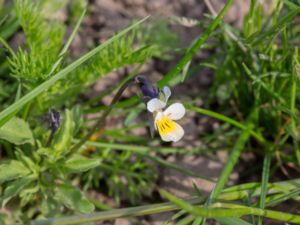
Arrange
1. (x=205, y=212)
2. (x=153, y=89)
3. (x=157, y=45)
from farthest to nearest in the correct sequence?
(x=157, y=45), (x=153, y=89), (x=205, y=212)

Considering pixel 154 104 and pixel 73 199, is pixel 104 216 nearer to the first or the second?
pixel 73 199

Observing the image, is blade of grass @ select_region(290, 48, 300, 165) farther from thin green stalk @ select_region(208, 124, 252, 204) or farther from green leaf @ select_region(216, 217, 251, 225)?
green leaf @ select_region(216, 217, 251, 225)

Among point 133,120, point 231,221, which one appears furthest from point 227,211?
point 133,120

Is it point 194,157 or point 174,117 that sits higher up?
point 174,117

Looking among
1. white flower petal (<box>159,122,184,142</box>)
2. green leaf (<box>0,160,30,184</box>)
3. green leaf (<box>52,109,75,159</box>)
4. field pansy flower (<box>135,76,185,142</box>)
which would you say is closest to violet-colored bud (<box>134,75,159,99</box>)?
field pansy flower (<box>135,76,185,142</box>)

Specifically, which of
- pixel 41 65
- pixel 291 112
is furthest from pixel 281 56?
pixel 41 65

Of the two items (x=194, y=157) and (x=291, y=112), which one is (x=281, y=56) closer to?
(x=291, y=112)

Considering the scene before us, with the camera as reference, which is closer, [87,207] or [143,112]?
[87,207]
